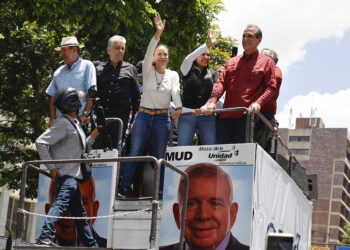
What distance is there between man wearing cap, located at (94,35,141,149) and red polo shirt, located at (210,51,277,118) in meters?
1.34

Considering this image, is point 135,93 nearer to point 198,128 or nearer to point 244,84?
point 198,128

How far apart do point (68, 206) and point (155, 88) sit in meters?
1.81

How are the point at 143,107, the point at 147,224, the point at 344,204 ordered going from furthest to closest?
the point at 344,204 → the point at 143,107 → the point at 147,224

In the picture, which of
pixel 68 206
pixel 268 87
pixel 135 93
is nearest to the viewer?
pixel 68 206

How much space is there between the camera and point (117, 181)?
8.76 m

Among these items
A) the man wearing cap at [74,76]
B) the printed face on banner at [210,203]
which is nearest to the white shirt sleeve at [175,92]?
the printed face on banner at [210,203]

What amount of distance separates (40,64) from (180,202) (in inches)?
643

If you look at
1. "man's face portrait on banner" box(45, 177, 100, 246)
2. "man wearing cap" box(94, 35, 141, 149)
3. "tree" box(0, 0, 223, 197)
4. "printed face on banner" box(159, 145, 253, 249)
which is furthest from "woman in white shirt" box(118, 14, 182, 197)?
"tree" box(0, 0, 223, 197)

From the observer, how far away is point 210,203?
7840 mm

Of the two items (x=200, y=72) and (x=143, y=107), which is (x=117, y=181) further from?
(x=200, y=72)

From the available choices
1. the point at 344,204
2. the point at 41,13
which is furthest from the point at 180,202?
the point at 344,204

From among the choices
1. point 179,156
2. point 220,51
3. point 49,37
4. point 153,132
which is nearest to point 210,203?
point 179,156

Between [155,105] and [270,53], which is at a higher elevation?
[270,53]

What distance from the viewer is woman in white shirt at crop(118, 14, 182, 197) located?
8.70m
